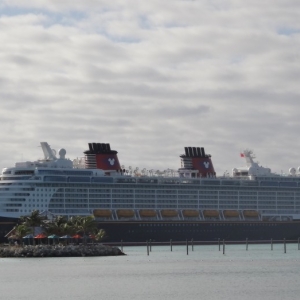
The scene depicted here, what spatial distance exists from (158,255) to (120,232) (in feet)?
72.8

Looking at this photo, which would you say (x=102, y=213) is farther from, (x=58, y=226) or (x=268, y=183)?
(x=268, y=183)

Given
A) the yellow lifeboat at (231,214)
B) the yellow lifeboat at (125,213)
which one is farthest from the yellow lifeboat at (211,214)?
the yellow lifeboat at (125,213)

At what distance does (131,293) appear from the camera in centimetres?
7169

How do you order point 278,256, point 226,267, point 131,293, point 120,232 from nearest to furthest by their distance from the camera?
point 131,293
point 226,267
point 278,256
point 120,232

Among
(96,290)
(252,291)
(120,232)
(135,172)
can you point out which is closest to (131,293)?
(96,290)

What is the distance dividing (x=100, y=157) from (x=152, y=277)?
68.1 m

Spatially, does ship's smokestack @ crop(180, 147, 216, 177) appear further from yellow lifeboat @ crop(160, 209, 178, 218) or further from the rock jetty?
the rock jetty

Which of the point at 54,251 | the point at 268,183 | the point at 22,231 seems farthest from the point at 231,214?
the point at 54,251

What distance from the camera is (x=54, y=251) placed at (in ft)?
352

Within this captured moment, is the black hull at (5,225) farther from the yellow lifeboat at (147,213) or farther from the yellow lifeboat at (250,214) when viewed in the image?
the yellow lifeboat at (250,214)

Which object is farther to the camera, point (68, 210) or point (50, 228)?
point (68, 210)

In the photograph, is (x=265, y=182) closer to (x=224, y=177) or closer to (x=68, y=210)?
(x=224, y=177)

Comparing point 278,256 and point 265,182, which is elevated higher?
point 265,182

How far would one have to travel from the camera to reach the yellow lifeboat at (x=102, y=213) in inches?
5655
